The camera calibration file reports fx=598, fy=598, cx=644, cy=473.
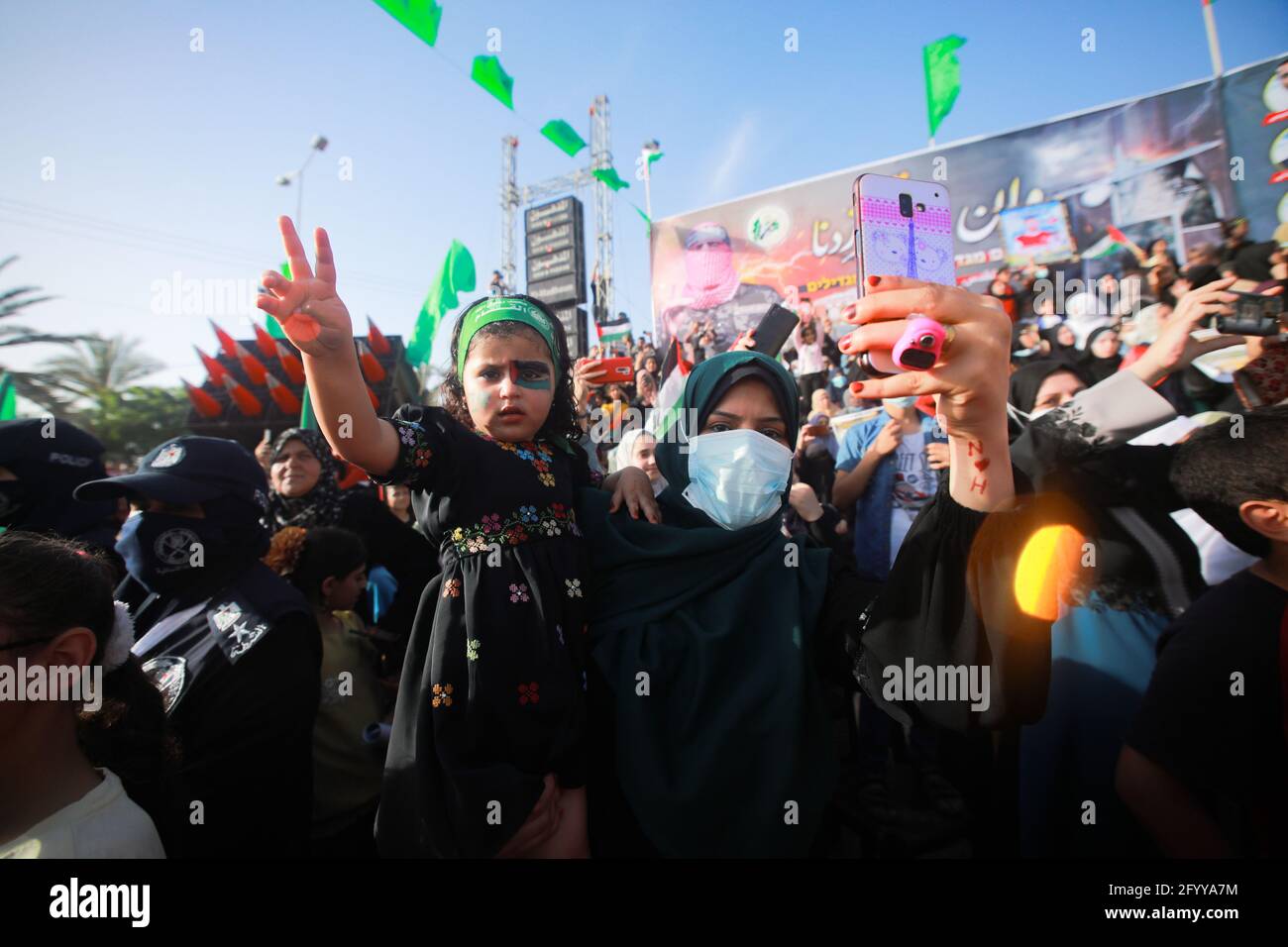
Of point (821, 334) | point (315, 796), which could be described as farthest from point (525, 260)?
point (315, 796)

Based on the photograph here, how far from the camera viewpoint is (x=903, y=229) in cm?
111

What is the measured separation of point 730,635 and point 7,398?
529 cm

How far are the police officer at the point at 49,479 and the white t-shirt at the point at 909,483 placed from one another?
3.71 metres

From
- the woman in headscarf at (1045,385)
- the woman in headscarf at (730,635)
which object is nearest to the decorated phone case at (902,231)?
the woman in headscarf at (730,635)

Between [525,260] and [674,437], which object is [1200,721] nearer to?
[674,437]

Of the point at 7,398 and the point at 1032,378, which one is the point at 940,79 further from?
the point at 7,398

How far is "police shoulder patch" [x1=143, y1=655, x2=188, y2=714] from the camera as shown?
1.58 m

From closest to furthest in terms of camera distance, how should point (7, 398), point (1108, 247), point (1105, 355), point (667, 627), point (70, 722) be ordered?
point (70, 722)
point (667, 627)
point (7, 398)
point (1105, 355)
point (1108, 247)

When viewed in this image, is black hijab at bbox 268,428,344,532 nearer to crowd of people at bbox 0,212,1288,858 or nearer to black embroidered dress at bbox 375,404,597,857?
crowd of people at bbox 0,212,1288,858

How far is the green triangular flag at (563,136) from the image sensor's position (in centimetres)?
1049

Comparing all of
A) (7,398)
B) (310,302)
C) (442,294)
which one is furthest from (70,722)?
(442,294)

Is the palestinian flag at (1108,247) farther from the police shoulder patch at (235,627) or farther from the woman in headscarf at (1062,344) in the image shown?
the police shoulder patch at (235,627)

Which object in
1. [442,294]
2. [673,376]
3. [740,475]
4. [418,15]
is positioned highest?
[418,15]
